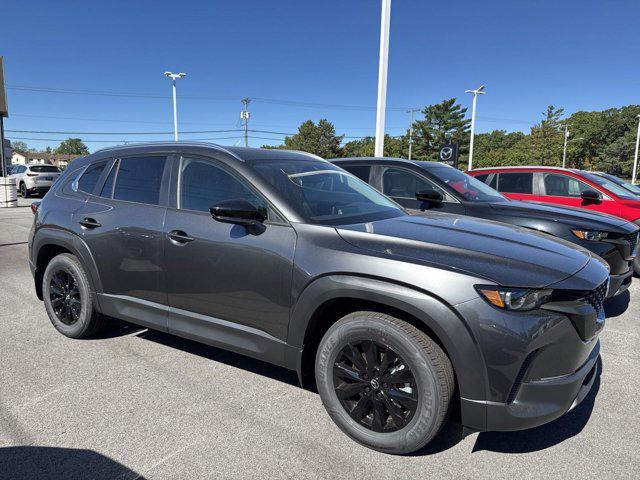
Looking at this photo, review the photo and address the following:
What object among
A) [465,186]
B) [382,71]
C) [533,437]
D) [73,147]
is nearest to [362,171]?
[465,186]

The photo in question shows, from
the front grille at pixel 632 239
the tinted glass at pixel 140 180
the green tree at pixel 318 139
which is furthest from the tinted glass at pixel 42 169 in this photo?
the green tree at pixel 318 139

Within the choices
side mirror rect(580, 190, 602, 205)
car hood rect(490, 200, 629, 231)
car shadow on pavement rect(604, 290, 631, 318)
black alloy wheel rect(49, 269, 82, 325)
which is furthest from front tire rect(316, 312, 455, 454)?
side mirror rect(580, 190, 602, 205)

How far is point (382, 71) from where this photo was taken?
11.6 metres

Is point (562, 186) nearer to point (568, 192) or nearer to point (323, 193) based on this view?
point (568, 192)

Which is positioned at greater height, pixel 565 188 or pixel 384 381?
pixel 565 188

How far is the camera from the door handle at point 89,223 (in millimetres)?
3654

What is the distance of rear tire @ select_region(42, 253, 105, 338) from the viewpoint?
386 centimetres

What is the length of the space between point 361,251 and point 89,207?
2.58 meters

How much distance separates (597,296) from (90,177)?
3.97 metres

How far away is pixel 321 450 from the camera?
98.7 inches

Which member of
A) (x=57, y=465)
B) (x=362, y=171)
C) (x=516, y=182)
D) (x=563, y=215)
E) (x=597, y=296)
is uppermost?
(x=362, y=171)

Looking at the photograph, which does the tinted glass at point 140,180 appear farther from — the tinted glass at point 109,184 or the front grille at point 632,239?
the front grille at point 632,239

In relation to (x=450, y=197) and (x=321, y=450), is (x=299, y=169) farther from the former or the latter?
(x=450, y=197)

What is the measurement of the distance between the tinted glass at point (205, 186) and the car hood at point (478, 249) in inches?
33.6
